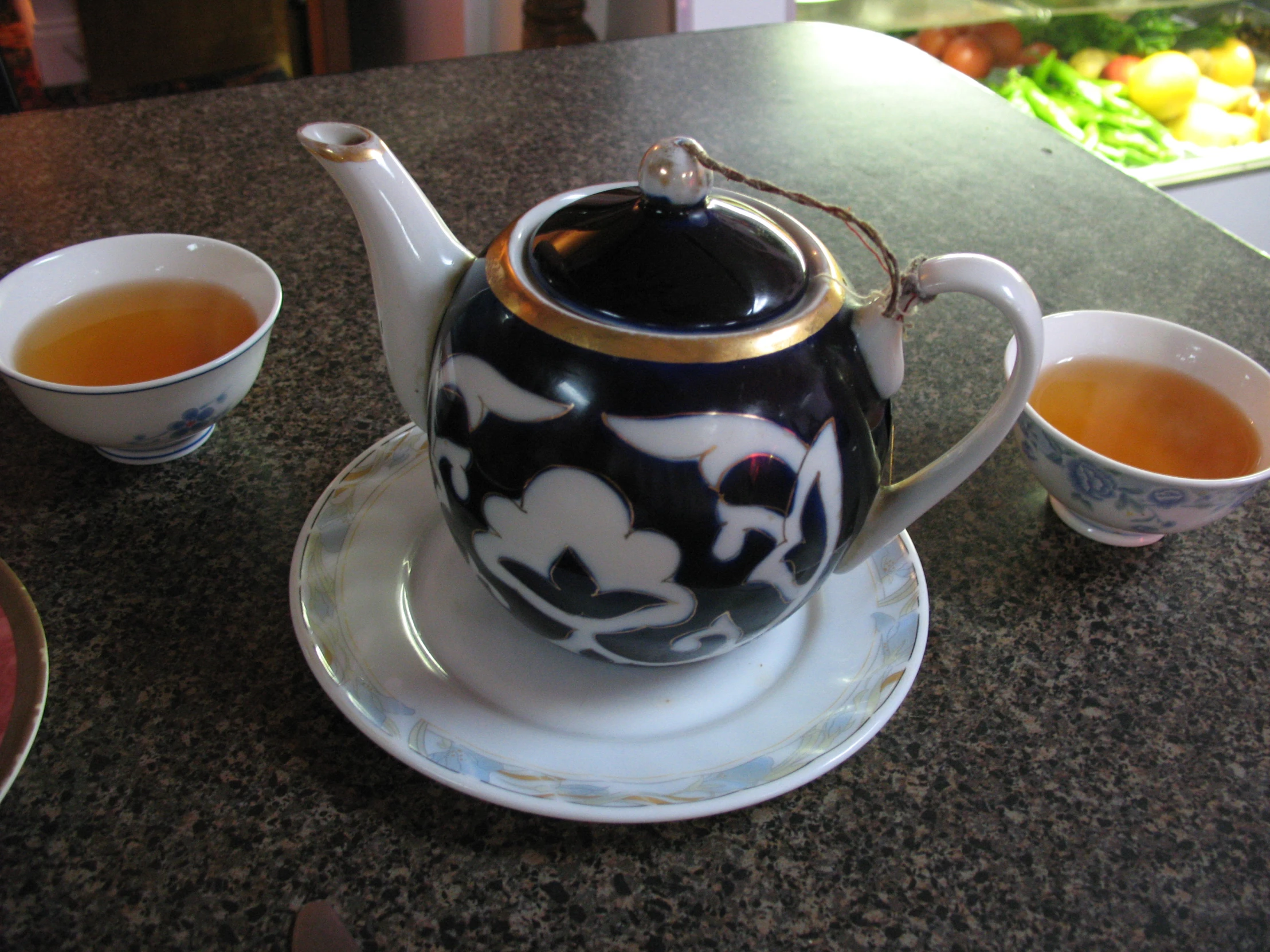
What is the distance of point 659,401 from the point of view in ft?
1.37

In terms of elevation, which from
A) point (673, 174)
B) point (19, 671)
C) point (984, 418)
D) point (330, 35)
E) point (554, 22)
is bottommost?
point (330, 35)

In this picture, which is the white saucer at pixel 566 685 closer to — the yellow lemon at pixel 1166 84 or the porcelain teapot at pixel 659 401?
the porcelain teapot at pixel 659 401

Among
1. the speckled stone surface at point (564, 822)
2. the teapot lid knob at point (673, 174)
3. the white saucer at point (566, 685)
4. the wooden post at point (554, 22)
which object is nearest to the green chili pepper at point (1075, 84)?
the wooden post at point (554, 22)

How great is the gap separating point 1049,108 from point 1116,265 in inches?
47.5

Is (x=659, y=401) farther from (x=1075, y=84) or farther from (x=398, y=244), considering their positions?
(x=1075, y=84)

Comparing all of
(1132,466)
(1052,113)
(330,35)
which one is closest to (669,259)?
(1132,466)

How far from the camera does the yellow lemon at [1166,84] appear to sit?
6.44ft

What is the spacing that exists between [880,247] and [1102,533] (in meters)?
0.35

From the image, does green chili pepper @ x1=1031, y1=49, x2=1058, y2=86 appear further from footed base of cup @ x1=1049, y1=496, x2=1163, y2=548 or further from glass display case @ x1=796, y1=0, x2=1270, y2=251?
footed base of cup @ x1=1049, y1=496, x2=1163, y2=548

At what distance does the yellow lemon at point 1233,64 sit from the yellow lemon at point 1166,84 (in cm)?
14

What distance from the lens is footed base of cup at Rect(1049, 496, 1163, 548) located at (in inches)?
26.0

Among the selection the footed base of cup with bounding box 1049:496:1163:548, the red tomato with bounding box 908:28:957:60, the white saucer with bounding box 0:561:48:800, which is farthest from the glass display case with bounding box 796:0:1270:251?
the white saucer with bounding box 0:561:48:800

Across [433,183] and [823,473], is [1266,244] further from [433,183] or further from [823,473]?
[823,473]

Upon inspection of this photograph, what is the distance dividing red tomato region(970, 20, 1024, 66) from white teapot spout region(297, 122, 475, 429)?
201cm
